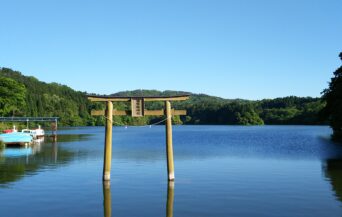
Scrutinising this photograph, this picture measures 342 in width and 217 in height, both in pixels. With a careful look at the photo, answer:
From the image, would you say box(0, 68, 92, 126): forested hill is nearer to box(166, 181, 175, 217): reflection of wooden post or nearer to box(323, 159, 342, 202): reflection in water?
box(323, 159, 342, 202): reflection in water

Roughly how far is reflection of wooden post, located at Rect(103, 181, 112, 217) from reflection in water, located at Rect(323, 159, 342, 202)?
9.22 m

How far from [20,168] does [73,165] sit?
3.84 m

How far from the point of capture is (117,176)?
75.7 ft

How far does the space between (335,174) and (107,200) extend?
554 inches

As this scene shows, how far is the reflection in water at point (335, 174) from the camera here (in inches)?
709

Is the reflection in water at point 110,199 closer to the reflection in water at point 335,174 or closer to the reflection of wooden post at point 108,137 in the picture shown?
the reflection of wooden post at point 108,137

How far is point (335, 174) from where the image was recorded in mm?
23078

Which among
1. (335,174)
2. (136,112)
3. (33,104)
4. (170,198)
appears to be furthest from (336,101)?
(33,104)

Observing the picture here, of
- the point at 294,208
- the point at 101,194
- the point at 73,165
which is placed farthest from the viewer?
the point at 73,165

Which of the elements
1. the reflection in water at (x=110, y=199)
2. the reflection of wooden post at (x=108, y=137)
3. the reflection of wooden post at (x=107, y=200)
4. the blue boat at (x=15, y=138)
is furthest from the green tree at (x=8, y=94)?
the reflection in water at (x=110, y=199)

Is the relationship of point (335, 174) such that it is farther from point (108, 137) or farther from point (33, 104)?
point (33, 104)

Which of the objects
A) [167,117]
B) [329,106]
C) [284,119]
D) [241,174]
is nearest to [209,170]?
[241,174]

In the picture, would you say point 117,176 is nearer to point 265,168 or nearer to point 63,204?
point 63,204

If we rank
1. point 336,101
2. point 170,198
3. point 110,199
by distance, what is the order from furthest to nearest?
point 336,101 → point 170,198 → point 110,199
